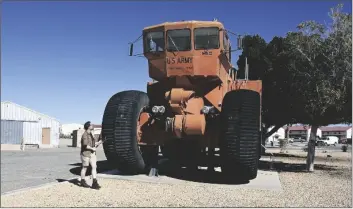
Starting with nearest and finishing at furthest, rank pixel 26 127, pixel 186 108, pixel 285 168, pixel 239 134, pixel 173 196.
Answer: pixel 173 196, pixel 239 134, pixel 186 108, pixel 285 168, pixel 26 127

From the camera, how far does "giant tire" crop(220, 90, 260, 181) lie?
378 inches

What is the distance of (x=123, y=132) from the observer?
1052 centimetres

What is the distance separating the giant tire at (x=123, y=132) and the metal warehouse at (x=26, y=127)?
21.5m

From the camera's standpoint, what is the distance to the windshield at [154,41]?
448 inches

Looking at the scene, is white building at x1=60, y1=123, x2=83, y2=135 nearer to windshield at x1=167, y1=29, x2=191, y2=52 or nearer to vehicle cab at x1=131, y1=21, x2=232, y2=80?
vehicle cab at x1=131, y1=21, x2=232, y2=80

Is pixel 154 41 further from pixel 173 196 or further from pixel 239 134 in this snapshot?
pixel 173 196

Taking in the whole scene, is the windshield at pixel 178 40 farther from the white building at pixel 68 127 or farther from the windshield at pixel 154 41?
the white building at pixel 68 127

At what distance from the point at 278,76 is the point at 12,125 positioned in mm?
23922

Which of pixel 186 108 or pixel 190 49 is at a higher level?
pixel 190 49

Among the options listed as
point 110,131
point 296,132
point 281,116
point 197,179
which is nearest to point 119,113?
point 110,131

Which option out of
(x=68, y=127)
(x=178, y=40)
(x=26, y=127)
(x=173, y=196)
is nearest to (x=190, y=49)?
(x=178, y=40)

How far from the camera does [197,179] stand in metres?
11.3

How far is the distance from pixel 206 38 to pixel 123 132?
361 cm

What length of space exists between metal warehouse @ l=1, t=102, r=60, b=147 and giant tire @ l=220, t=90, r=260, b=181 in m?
23.9
